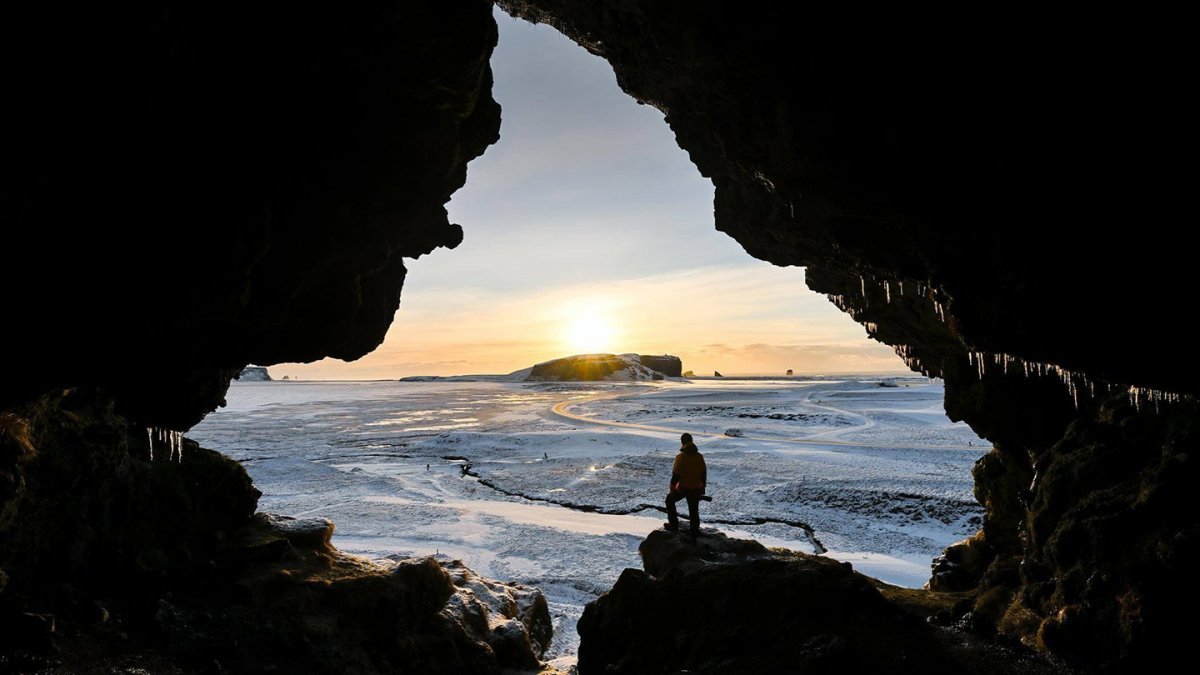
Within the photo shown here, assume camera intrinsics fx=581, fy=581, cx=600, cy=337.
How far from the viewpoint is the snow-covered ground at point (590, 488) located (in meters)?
13.4

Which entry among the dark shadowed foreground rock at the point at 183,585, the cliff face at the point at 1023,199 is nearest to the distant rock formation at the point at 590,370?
the dark shadowed foreground rock at the point at 183,585

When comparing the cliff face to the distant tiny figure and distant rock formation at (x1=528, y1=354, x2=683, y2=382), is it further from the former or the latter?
distant rock formation at (x1=528, y1=354, x2=683, y2=382)

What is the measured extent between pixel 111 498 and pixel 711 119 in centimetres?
1058

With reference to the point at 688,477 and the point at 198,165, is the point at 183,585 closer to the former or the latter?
the point at 198,165

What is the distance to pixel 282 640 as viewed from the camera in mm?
7797

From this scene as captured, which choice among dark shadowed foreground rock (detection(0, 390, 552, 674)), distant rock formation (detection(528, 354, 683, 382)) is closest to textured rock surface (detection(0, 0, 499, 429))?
dark shadowed foreground rock (detection(0, 390, 552, 674))

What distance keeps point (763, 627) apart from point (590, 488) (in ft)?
39.3

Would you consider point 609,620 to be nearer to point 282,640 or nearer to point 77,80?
point 282,640

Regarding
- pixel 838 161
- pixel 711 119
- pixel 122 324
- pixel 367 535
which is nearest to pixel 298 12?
pixel 122 324

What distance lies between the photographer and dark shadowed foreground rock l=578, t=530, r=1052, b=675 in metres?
6.61

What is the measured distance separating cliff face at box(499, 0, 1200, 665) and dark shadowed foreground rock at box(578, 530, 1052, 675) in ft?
3.97

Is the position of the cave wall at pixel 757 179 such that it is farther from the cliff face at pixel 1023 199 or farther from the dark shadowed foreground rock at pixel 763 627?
the dark shadowed foreground rock at pixel 763 627

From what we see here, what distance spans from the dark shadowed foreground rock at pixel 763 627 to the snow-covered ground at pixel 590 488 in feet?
7.47

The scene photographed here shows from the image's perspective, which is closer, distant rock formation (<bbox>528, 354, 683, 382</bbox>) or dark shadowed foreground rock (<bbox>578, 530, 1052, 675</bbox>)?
dark shadowed foreground rock (<bbox>578, 530, 1052, 675</bbox>)
